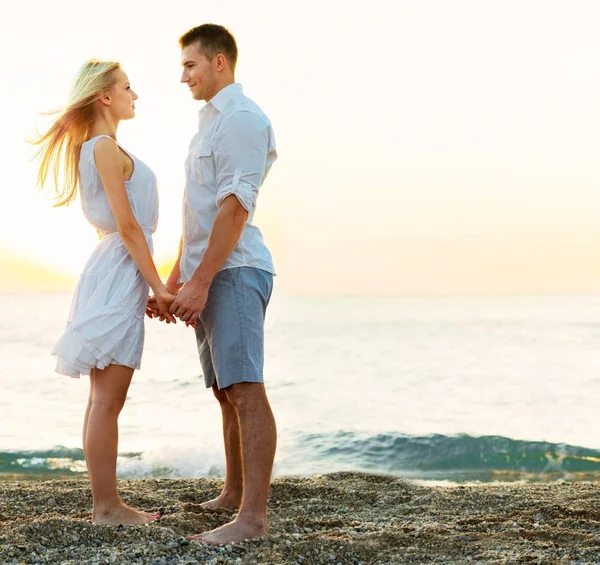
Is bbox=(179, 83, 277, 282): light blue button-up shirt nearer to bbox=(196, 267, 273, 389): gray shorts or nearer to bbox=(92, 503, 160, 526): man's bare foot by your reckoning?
bbox=(196, 267, 273, 389): gray shorts

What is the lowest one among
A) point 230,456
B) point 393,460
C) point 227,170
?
point 393,460

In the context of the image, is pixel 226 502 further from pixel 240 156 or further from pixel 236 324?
pixel 240 156

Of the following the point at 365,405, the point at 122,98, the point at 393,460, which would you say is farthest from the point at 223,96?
the point at 365,405

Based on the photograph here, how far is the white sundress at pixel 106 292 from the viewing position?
132 inches

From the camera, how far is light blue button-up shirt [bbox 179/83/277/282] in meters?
3.30

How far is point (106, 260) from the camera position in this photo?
11.5ft

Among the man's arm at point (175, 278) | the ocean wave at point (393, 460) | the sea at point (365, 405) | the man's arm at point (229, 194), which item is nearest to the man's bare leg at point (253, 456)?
the man's arm at point (229, 194)

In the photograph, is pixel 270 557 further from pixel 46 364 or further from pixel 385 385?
pixel 46 364

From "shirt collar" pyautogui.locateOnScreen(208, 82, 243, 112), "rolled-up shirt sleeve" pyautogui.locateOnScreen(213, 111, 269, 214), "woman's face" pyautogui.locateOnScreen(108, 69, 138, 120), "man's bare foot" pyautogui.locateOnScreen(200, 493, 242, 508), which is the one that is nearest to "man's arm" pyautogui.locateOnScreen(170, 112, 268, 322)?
"rolled-up shirt sleeve" pyautogui.locateOnScreen(213, 111, 269, 214)

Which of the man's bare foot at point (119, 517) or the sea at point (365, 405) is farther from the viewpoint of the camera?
the sea at point (365, 405)

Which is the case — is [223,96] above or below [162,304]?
above

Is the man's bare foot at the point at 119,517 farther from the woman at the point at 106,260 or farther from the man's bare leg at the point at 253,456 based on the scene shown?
the man's bare leg at the point at 253,456

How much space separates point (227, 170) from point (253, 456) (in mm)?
1216

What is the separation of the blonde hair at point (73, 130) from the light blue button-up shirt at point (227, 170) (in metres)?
0.47
